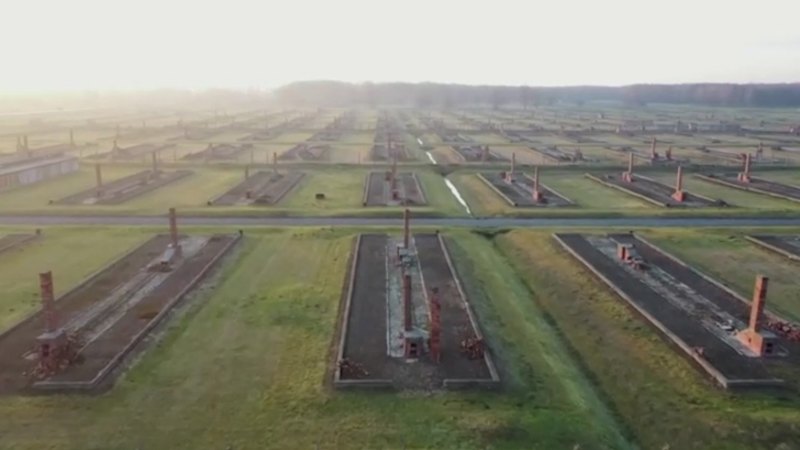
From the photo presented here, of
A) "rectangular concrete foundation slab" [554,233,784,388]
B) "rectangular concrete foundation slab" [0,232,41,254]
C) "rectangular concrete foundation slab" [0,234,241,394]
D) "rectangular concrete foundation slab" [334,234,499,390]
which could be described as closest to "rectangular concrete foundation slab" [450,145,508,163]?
"rectangular concrete foundation slab" [554,233,784,388]

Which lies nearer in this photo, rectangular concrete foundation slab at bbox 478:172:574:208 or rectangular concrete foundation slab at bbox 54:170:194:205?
rectangular concrete foundation slab at bbox 54:170:194:205

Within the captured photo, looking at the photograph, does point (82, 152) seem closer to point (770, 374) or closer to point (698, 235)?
point (698, 235)

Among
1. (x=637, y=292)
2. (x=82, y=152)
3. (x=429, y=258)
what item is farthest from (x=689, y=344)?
(x=82, y=152)

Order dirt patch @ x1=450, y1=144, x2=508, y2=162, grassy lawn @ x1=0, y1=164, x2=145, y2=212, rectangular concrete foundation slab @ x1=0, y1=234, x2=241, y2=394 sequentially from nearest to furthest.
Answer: rectangular concrete foundation slab @ x1=0, y1=234, x2=241, y2=394 → grassy lawn @ x1=0, y1=164, x2=145, y2=212 → dirt patch @ x1=450, y1=144, x2=508, y2=162

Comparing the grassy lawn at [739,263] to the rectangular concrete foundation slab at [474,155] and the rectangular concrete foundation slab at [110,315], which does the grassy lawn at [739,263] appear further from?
the rectangular concrete foundation slab at [474,155]

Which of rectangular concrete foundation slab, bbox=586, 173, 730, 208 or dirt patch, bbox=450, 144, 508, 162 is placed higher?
dirt patch, bbox=450, 144, 508, 162

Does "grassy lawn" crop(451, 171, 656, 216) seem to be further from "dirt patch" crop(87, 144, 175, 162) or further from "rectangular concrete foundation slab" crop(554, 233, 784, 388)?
"dirt patch" crop(87, 144, 175, 162)
